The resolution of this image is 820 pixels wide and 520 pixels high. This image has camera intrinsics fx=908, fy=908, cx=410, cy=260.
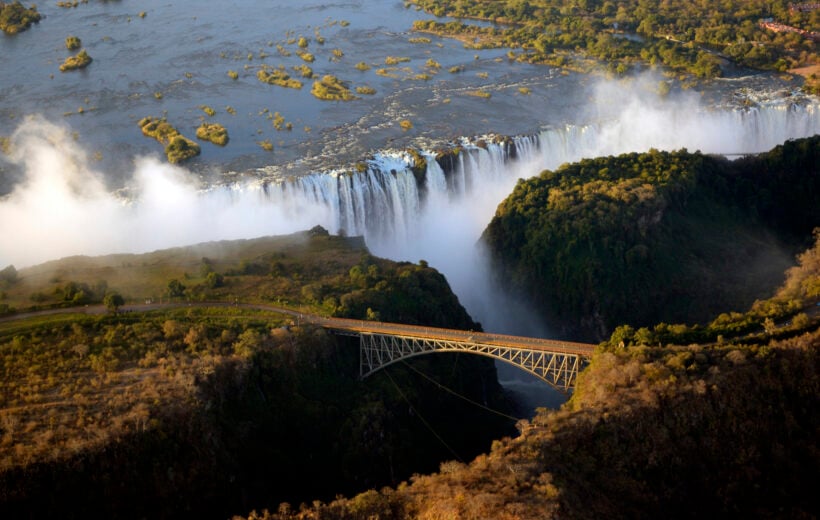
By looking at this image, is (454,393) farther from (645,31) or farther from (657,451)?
(645,31)

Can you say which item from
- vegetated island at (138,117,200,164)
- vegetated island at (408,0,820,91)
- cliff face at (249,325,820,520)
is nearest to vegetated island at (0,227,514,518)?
cliff face at (249,325,820,520)

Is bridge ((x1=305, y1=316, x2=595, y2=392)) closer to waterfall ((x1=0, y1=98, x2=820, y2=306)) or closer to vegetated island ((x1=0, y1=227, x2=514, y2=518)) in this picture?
vegetated island ((x1=0, y1=227, x2=514, y2=518))

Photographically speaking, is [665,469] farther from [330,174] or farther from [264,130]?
[264,130]

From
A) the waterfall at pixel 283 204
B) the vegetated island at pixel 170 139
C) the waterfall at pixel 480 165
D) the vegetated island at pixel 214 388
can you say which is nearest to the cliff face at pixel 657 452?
the vegetated island at pixel 214 388

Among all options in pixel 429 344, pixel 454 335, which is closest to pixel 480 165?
pixel 429 344

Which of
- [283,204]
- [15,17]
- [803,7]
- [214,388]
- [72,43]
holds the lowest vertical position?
[214,388]

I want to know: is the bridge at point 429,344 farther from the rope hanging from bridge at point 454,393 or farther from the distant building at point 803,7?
the distant building at point 803,7
